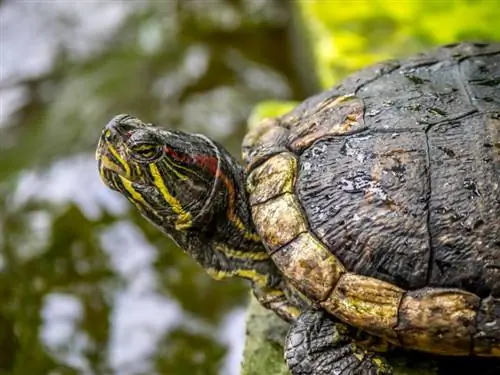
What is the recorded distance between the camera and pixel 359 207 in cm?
249

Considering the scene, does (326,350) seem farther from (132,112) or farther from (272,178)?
(132,112)

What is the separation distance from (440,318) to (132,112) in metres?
3.58

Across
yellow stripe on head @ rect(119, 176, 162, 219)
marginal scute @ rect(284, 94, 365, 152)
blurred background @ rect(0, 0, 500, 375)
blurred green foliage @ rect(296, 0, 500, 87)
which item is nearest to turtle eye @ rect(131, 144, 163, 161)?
yellow stripe on head @ rect(119, 176, 162, 219)

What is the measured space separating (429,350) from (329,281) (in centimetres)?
42

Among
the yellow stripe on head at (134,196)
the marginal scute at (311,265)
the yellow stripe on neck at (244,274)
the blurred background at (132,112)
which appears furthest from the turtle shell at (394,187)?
the blurred background at (132,112)

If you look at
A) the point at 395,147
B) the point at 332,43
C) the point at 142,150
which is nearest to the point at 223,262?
the point at 142,150

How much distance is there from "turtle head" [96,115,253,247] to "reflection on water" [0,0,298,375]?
1337 mm

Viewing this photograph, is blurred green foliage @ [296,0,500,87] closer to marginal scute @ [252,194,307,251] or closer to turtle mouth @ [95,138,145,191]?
marginal scute @ [252,194,307,251]

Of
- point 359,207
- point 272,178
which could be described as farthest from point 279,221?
point 359,207

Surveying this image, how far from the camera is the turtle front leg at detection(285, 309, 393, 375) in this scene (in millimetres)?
2523

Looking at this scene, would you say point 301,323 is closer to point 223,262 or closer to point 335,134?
point 223,262

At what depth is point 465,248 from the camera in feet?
7.73

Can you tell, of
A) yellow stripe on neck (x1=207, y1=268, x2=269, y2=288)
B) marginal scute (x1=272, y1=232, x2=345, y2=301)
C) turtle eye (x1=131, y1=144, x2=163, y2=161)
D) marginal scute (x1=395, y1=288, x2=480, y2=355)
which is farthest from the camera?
yellow stripe on neck (x1=207, y1=268, x2=269, y2=288)

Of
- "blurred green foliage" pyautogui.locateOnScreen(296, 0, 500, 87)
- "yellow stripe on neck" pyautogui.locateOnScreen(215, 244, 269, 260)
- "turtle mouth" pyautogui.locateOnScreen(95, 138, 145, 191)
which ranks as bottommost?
"yellow stripe on neck" pyautogui.locateOnScreen(215, 244, 269, 260)
